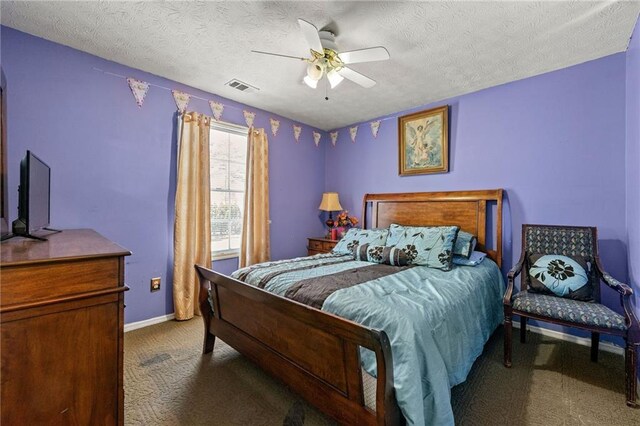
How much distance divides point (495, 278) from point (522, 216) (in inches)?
29.6

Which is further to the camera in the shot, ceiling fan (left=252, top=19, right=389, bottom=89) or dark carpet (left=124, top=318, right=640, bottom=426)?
ceiling fan (left=252, top=19, right=389, bottom=89)

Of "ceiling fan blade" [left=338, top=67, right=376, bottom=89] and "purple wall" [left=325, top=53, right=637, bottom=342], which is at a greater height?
"ceiling fan blade" [left=338, top=67, right=376, bottom=89]

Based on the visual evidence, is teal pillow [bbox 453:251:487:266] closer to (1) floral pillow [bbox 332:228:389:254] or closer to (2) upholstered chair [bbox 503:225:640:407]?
(2) upholstered chair [bbox 503:225:640:407]

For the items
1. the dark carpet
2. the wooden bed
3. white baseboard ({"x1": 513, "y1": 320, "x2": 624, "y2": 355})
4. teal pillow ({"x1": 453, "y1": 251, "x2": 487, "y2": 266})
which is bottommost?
the dark carpet

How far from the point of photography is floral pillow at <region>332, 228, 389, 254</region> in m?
3.09

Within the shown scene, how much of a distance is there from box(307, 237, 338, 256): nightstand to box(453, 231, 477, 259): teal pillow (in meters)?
1.59

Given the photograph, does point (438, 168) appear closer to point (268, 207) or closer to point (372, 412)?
point (268, 207)

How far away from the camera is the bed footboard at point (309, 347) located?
1237mm

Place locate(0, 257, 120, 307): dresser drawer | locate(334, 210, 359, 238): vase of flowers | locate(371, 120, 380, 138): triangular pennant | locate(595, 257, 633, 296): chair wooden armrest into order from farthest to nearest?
locate(334, 210, 359, 238): vase of flowers, locate(371, 120, 380, 138): triangular pennant, locate(595, 257, 633, 296): chair wooden armrest, locate(0, 257, 120, 307): dresser drawer

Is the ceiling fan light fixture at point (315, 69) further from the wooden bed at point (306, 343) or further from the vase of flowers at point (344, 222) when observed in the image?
the vase of flowers at point (344, 222)

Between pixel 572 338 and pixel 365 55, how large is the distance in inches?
124

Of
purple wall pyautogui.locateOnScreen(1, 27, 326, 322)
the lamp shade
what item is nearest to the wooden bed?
purple wall pyautogui.locateOnScreen(1, 27, 326, 322)

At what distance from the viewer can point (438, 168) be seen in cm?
349

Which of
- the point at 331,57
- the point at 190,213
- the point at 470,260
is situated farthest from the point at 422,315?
the point at 190,213
